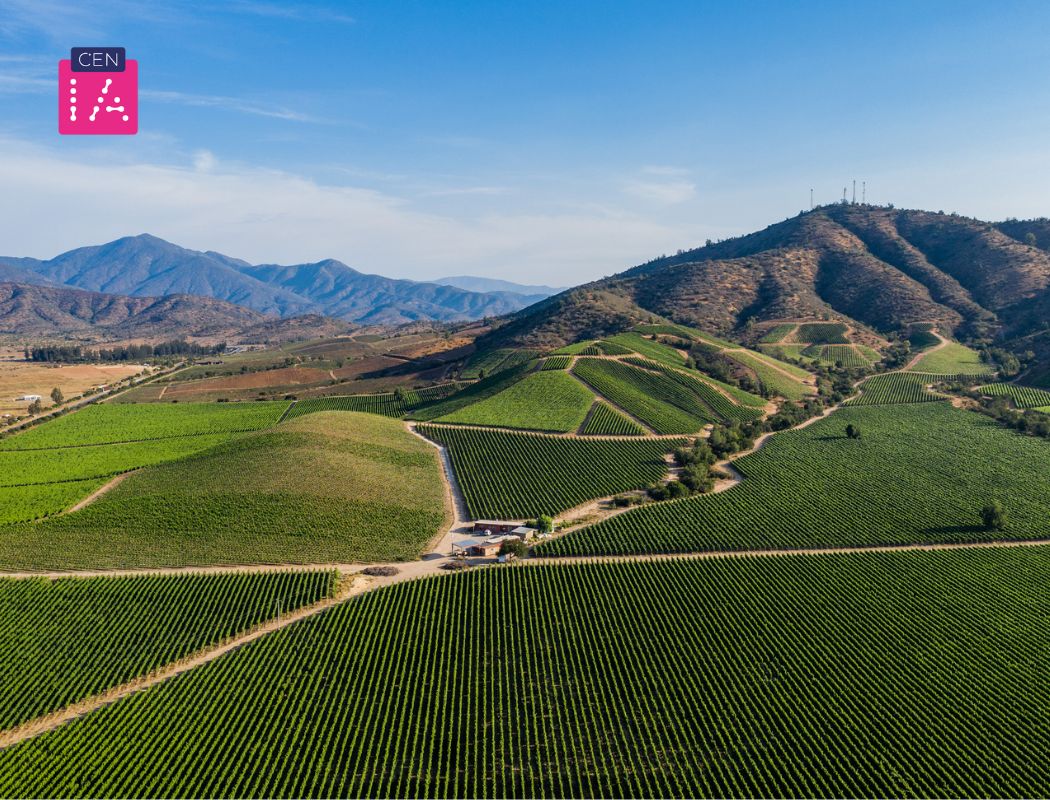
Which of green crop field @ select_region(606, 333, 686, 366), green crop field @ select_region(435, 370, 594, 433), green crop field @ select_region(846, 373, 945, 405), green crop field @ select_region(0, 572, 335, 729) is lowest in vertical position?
green crop field @ select_region(0, 572, 335, 729)

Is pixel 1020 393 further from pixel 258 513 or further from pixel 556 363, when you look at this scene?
pixel 258 513

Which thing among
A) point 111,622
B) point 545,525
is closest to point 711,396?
point 545,525

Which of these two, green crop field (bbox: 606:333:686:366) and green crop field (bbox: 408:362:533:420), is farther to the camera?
green crop field (bbox: 606:333:686:366)

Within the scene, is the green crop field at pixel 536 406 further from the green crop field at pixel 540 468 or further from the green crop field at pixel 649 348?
the green crop field at pixel 649 348

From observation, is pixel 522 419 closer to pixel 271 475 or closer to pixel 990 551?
pixel 271 475

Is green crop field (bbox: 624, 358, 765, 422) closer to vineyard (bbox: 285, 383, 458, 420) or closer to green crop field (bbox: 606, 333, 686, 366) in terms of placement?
green crop field (bbox: 606, 333, 686, 366)

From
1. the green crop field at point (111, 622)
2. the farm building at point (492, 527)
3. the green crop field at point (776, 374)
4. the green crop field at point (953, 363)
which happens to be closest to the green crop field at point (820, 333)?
the green crop field at point (953, 363)

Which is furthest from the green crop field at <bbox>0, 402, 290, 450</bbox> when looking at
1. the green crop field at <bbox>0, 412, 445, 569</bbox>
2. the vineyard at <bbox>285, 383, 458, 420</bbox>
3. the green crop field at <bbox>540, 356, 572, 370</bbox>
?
the green crop field at <bbox>540, 356, 572, 370</bbox>
